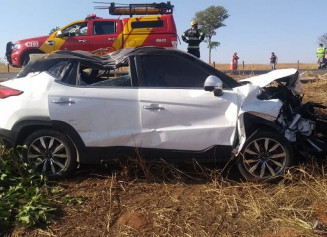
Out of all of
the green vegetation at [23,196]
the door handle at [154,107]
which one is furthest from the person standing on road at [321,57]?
Answer: the green vegetation at [23,196]

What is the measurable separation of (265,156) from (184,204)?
1.14 metres

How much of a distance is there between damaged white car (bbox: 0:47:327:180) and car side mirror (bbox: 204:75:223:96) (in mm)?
11

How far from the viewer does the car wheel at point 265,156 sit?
4414mm

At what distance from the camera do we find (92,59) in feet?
15.8

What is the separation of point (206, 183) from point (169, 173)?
489 mm

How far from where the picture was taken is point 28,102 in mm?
4465

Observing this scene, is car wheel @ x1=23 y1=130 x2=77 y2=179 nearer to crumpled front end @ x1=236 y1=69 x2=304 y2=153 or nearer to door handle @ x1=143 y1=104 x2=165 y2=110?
door handle @ x1=143 y1=104 x2=165 y2=110

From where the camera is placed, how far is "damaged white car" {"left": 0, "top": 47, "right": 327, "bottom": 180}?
4.40 meters

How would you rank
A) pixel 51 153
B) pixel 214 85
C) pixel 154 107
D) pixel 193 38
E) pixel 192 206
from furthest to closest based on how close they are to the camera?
pixel 193 38 → pixel 51 153 → pixel 154 107 → pixel 214 85 → pixel 192 206

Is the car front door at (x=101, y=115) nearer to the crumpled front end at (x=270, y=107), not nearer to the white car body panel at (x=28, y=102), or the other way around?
the white car body panel at (x=28, y=102)

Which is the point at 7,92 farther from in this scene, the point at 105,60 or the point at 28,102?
the point at 105,60

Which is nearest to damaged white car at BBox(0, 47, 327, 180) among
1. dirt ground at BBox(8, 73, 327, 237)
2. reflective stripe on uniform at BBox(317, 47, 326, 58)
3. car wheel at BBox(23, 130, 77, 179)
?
car wheel at BBox(23, 130, 77, 179)

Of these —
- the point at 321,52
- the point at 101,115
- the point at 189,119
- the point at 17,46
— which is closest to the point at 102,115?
the point at 101,115

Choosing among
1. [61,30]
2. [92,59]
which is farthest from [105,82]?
[61,30]
